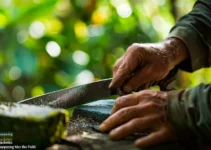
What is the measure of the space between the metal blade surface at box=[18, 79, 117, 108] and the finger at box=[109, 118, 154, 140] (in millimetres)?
314

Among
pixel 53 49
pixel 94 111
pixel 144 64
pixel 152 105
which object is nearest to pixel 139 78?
pixel 144 64

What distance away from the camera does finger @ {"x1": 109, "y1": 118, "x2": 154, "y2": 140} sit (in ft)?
3.74

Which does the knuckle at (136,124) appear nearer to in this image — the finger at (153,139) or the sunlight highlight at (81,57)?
the finger at (153,139)

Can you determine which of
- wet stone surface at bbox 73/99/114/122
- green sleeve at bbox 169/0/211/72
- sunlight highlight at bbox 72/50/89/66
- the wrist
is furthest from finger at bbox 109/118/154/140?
sunlight highlight at bbox 72/50/89/66

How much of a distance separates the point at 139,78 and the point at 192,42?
1.15 feet

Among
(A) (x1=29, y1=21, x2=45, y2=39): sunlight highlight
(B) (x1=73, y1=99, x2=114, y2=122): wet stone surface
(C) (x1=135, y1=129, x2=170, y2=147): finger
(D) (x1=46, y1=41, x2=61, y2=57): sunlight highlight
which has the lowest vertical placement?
(C) (x1=135, y1=129, x2=170, y2=147): finger

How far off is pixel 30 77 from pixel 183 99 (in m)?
2.24

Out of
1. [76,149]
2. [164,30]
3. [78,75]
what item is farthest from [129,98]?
[164,30]

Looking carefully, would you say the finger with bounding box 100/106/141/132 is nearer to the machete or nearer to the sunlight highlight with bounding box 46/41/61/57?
the machete

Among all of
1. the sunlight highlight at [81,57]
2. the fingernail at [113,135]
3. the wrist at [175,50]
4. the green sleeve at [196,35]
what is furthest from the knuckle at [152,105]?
the sunlight highlight at [81,57]

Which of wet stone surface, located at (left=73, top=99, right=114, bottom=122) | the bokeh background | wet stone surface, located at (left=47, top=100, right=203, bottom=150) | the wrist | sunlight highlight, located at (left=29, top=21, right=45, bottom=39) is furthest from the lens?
sunlight highlight, located at (left=29, top=21, right=45, bottom=39)

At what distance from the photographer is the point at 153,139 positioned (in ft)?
3.64

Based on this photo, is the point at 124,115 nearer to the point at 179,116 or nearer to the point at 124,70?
the point at 179,116

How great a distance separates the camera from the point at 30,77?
325 cm
